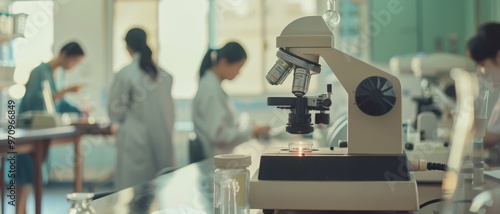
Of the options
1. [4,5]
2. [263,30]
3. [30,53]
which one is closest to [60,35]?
[30,53]

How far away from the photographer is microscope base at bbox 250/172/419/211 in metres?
1.04

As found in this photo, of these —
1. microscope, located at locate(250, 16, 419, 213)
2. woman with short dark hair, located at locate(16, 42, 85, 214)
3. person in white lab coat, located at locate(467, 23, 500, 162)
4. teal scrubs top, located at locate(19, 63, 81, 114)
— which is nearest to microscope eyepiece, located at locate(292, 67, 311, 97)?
microscope, located at locate(250, 16, 419, 213)

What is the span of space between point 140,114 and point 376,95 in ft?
8.35

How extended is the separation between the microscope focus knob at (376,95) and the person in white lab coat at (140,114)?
2432 mm

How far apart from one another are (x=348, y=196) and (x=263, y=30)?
489cm

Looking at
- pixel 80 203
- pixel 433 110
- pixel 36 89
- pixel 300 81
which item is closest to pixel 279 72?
pixel 300 81

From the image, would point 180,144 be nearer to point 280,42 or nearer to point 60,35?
point 60,35

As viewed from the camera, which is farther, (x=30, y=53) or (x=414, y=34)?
(x=30, y=53)

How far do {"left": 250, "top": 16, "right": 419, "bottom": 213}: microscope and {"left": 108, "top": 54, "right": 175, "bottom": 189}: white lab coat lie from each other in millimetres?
2371

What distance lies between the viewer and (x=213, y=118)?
10.8ft

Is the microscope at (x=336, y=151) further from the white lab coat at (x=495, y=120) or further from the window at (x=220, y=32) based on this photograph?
the window at (x=220, y=32)

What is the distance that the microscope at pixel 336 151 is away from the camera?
3.44 ft

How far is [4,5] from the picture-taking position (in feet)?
10.9

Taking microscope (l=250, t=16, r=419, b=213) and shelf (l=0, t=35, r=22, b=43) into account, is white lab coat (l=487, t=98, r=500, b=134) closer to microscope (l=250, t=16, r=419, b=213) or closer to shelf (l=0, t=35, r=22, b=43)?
microscope (l=250, t=16, r=419, b=213)
